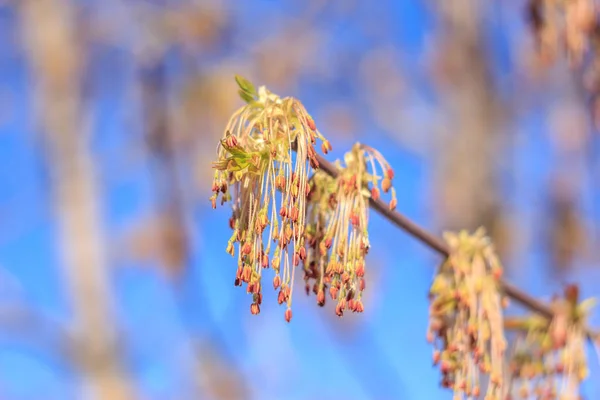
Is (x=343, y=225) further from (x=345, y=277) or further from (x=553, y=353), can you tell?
(x=553, y=353)

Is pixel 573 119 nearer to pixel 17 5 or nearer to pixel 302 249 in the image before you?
pixel 302 249

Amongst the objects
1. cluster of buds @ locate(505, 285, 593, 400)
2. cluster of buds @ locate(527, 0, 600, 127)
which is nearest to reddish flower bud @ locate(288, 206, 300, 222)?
cluster of buds @ locate(505, 285, 593, 400)

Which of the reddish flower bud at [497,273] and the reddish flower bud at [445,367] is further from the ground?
the reddish flower bud at [497,273]

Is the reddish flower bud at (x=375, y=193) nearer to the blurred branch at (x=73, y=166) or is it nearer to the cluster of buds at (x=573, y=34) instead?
the cluster of buds at (x=573, y=34)

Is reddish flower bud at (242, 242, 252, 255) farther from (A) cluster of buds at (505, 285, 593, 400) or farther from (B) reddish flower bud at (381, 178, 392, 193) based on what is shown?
(A) cluster of buds at (505, 285, 593, 400)

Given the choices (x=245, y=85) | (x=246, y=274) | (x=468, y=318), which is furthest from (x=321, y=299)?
(x=468, y=318)

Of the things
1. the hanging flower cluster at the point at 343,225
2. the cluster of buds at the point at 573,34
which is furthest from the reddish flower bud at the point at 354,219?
the cluster of buds at the point at 573,34

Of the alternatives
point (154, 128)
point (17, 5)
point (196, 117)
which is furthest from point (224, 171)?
point (17, 5)
